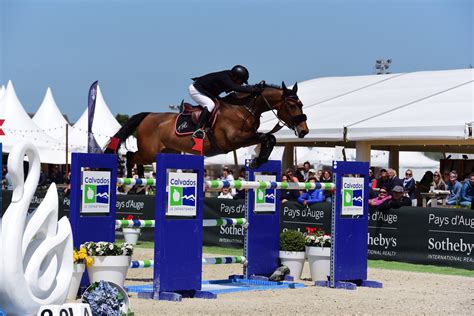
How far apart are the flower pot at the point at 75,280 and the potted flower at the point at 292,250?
10.7 feet

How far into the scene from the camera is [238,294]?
10297 millimetres

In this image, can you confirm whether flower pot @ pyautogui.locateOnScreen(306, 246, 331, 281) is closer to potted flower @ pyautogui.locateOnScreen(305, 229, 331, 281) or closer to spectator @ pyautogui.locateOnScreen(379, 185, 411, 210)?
potted flower @ pyautogui.locateOnScreen(305, 229, 331, 281)

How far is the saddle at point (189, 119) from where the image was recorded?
465 inches

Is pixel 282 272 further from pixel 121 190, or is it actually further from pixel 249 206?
pixel 121 190

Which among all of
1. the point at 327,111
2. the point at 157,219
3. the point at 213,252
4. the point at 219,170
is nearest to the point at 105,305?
the point at 157,219

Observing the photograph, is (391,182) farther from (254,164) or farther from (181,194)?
(181,194)

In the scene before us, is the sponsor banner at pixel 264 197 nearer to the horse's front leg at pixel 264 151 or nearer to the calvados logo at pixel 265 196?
the calvados logo at pixel 265 196

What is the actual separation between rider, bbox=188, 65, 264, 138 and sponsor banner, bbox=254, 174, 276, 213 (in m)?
0.94

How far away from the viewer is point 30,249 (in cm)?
640

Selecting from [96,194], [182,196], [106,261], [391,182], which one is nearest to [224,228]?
[391,182]

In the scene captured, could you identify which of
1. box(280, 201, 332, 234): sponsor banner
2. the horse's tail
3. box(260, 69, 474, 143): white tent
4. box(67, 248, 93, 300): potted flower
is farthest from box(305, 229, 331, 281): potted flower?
box(260, 69, 474, 143): white tent

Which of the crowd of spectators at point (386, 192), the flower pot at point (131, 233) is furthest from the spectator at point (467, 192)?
the flower pot at point (131, 233)

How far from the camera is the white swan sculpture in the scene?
5988 millimetres

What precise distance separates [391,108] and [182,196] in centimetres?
1176
